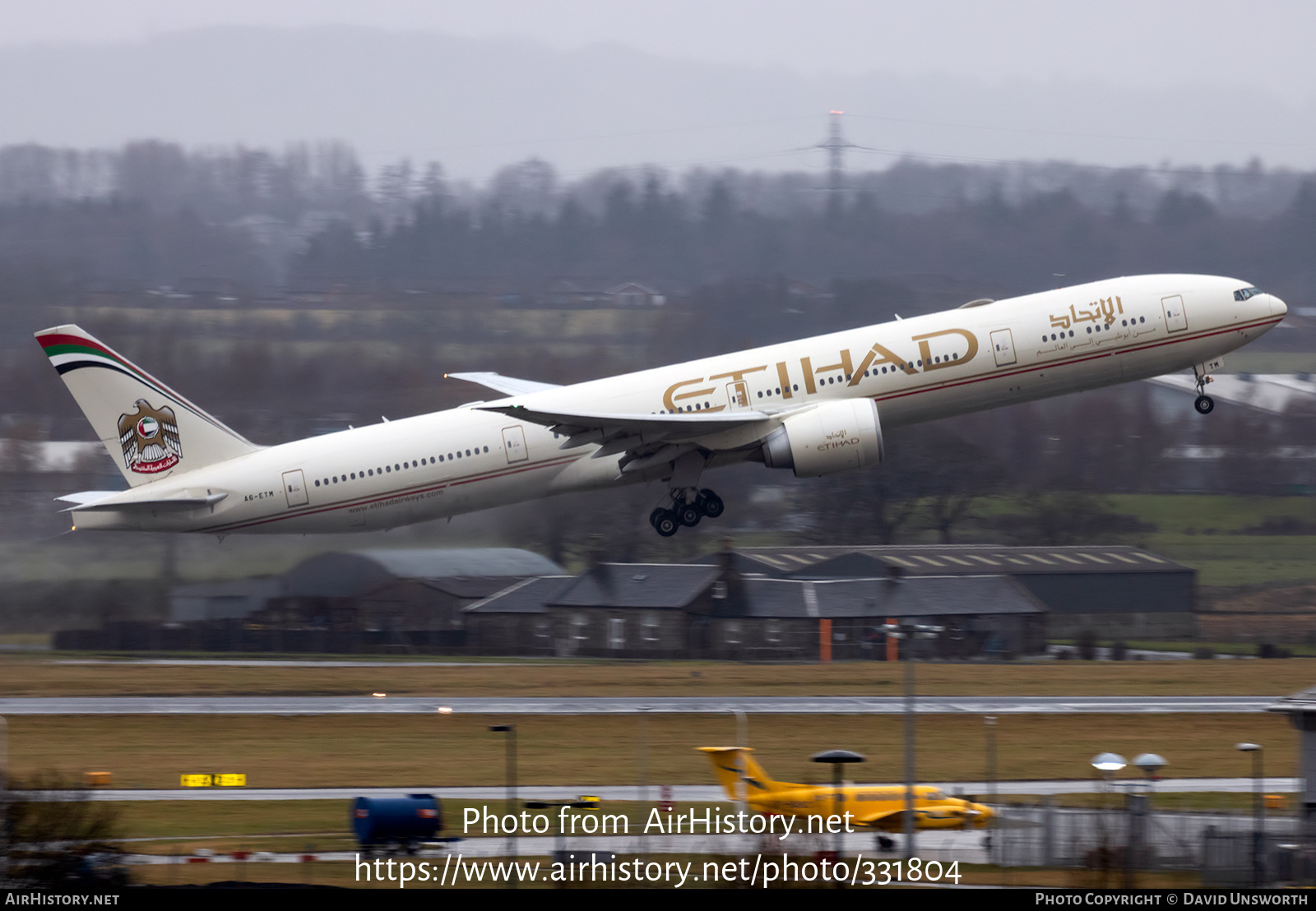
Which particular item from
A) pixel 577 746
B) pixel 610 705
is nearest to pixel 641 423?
pixel 577 746

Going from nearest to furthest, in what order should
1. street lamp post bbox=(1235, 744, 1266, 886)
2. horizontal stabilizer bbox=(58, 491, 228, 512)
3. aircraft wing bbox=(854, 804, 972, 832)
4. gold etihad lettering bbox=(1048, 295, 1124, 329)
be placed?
street lamp post bbox=(1235, 744, 1266, 886) < aircraft wing bbox=(854, 804, 972, 832) < gold etihad lettering bbox=(1048, 295, 1124, 329) < horizontal stabilizer bbox=(58, 491, 228, 512)

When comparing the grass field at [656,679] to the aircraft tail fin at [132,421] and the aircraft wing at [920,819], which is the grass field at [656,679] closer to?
the aircraft tail fin at [132,421]

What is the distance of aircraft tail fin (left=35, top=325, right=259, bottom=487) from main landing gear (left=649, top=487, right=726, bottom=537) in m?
12.4

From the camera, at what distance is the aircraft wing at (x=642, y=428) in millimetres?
35625

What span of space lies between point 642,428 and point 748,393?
9.81ft

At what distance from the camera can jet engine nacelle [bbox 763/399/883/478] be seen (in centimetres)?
3584

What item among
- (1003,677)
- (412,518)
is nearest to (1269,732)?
(1003,677)

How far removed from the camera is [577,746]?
111 feet

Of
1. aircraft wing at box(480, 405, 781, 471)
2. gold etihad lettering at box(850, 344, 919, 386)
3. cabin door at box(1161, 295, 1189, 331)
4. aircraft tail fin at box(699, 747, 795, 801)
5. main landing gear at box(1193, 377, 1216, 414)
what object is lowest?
aircraft tail fin at box(699, 747, 795, 801)

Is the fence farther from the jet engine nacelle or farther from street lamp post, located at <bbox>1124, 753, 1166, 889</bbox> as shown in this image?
the jet engine nacelle

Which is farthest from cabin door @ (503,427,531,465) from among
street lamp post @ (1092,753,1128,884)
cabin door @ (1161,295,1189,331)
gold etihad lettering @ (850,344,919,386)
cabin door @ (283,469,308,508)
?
street lamp post @ (1092,753,1128,884)

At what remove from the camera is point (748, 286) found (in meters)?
81.9

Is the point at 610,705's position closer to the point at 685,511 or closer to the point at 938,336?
the point at 685,511

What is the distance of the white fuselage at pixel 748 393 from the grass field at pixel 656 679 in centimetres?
662
